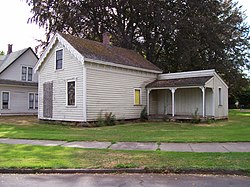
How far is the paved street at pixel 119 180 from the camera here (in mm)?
5819

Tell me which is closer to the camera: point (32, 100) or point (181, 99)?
point (181, 99)

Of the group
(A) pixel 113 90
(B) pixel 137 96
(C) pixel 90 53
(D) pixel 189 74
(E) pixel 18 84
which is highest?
(C) pixel 90 53

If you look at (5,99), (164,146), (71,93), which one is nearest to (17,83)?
(5,99)

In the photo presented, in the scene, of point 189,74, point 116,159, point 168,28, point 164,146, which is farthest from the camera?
point 168,28

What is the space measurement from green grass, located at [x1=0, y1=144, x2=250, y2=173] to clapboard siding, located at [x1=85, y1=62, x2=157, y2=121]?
32.8 ft

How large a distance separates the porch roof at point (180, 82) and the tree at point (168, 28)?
708 cm

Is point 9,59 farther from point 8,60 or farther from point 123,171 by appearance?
point 123,171

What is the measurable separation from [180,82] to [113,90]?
5.60 meters

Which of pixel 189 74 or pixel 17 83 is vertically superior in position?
pixel 189 74

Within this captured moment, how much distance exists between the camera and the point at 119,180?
616cm

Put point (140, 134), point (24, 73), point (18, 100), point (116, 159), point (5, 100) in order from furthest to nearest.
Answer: point (24, 73), point (18, 100), point (5, 100), point (140, 134), point (116, 159)

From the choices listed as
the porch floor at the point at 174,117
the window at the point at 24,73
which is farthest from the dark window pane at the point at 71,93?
the window at the point at 24,73

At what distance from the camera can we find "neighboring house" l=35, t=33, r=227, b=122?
1925cm

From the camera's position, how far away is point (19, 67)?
3303 centimetres
